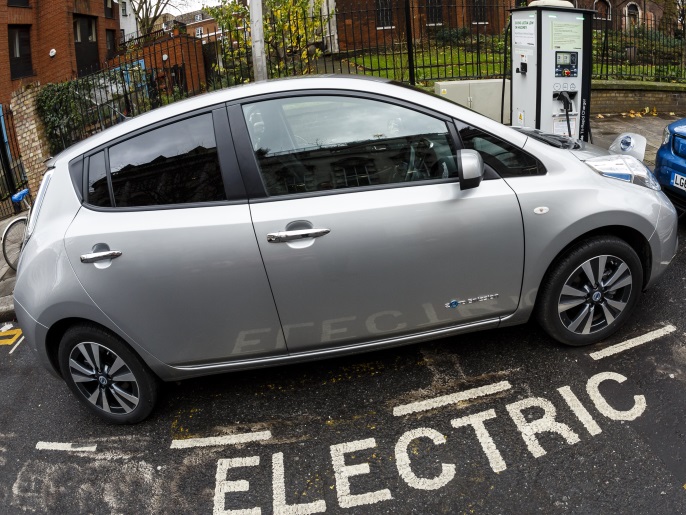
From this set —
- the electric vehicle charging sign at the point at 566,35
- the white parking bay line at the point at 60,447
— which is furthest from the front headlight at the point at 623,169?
the white parking bay line at the point at 60,447

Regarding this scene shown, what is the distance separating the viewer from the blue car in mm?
5414

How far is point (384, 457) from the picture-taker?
11.1 ft

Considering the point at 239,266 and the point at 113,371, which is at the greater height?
the point at 239,266

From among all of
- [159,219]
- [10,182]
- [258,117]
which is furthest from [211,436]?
[10,182]

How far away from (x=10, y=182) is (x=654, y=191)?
1112 centimetres

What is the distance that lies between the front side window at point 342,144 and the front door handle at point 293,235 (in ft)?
0.80

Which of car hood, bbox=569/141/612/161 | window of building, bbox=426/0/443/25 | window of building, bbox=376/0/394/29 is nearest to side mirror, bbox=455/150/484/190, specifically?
car hood, bbox=569/141/612/161

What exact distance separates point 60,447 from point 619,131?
893cm

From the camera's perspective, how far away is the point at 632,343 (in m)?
4.12

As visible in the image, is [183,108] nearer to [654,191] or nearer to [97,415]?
[97,415]

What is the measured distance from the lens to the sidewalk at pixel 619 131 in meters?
7.36

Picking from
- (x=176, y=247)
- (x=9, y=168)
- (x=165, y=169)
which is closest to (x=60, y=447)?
(x=176, y=247)

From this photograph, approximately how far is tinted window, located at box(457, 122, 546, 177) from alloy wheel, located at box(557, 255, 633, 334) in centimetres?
65

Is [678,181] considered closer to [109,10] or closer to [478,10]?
[478,10]
